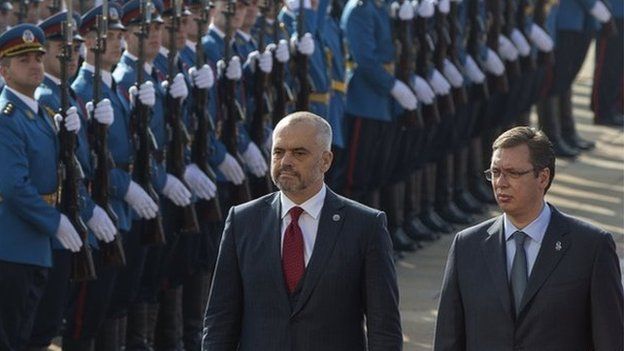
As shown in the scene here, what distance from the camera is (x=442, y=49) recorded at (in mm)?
13477

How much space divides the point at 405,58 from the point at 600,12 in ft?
11.3

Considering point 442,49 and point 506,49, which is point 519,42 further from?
point 442,49

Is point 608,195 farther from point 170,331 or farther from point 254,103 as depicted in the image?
point 170,331

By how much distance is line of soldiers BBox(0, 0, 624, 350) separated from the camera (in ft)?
28.3

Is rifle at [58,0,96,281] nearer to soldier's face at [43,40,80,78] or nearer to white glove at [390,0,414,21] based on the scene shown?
soldier's face at [43,40,80,78]

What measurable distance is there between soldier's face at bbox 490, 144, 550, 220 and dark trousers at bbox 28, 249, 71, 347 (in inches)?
125

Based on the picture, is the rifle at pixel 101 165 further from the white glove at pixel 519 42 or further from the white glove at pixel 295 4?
the white glove at pixel 519 42

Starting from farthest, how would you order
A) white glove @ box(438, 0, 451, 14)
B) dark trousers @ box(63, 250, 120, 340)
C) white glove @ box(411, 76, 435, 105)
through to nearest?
white glove @ box(438, 0, 451, 14), white glove @ box(411, 76, 435, 105), dark trousers @ box(63, 250, 120, 340)

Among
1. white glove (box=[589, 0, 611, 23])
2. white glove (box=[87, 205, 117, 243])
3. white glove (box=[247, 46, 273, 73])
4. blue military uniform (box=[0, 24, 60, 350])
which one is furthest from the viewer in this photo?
white glove (box=[589, 0, 611, 23])

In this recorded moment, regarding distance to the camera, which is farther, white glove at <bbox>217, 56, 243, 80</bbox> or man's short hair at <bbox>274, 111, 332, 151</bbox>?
white glove at <bbox>217, 56, 243, 80</bbox>

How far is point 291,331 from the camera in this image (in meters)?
6.25

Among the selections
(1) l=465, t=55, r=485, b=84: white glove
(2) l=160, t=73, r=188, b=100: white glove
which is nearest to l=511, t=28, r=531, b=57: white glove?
(1) l=465, t=55, r=485, b=84: white glove

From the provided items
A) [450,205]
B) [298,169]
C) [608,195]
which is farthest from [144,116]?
[608,195]

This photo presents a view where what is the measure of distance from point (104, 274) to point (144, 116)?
0.80 metres
